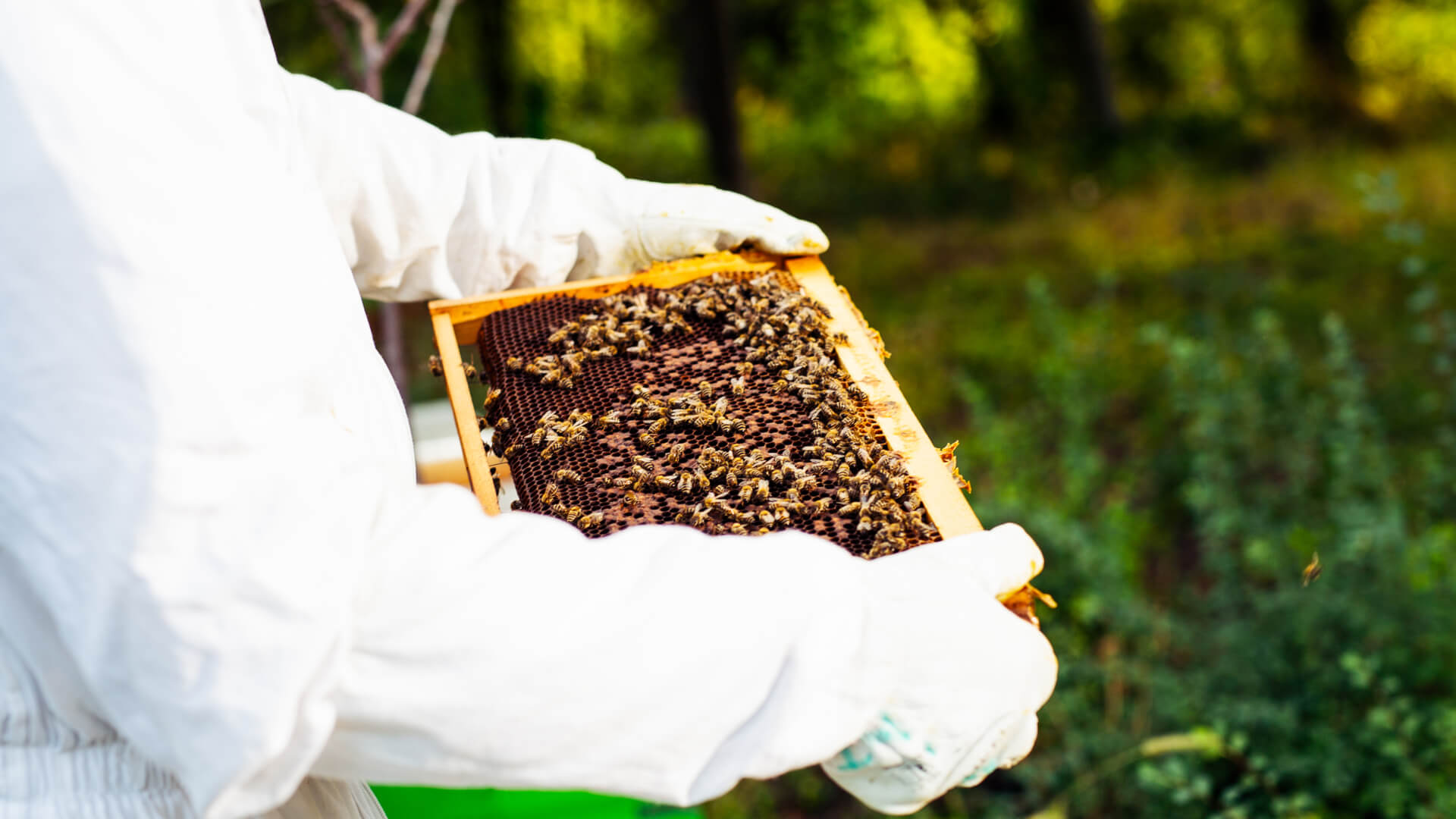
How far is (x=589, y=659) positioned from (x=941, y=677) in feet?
1.40

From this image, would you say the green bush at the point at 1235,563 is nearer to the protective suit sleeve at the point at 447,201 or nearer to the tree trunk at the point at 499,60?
the protective suit sleeve at the point at 447,201

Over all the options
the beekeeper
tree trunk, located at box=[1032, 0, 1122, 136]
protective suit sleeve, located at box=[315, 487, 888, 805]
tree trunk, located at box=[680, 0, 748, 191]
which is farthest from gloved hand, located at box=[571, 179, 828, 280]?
tree trunk, located at box=[1032, 0, 1122, 136]

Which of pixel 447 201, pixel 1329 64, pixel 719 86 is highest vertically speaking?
pixel 447 201

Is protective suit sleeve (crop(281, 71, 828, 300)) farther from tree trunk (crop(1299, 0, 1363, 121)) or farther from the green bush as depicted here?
tree trunk (crop(1299, 0, 1363, 121))

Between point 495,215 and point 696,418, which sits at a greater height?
point 495,215

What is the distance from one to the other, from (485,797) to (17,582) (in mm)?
1695

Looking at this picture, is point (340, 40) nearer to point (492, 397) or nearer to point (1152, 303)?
point (492, 397)

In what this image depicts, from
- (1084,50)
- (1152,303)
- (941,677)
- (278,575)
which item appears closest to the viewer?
(278,575)

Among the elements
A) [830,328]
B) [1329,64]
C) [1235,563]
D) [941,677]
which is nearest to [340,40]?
[830,328]

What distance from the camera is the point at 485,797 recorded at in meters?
2.64

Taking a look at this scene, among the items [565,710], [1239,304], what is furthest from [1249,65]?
[565,710]

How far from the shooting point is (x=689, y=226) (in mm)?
2143

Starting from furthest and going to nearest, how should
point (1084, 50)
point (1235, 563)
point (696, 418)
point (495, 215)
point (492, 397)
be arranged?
1. point (1084, 50)
2. point (1235, 563)
3. point (495, 215)
4. point (492, 397)
5. point (696, 418)

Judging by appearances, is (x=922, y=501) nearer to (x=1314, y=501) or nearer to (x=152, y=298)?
(x=152, y=298)
